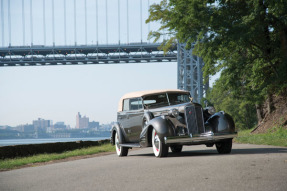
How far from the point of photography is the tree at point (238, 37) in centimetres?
1866

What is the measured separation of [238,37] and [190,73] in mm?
62556

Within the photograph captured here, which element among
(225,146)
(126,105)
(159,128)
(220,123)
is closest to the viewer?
(159,128)

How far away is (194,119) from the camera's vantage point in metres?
11.4

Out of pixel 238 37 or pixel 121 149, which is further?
pixel 238 37

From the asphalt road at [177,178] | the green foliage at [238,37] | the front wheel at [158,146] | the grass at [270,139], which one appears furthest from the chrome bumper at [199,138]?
the green foliage at [238,37]

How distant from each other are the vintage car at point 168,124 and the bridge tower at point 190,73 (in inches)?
2579

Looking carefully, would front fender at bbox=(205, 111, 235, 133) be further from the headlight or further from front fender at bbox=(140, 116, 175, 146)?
front fender at bbox=(140, 116, 175, 146)

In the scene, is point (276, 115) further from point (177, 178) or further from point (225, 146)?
point (177, 178)

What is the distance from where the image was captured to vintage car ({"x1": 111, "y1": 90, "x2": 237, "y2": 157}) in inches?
439

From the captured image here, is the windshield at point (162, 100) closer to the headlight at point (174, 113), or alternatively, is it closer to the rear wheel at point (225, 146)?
the headlight at point (174, 113)

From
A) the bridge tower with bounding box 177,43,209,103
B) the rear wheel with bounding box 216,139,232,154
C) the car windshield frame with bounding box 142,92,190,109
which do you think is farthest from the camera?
the bridge tower with bounding box 177,43,209,103

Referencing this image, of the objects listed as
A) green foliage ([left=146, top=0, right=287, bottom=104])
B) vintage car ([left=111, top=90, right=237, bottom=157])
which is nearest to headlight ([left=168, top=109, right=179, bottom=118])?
vintage car ([left=111, top=90, right=237, bottom=157])

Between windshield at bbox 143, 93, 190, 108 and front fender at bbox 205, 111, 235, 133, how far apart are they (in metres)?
1.37

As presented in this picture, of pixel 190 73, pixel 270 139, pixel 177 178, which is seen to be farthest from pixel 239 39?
pixel 190 73
